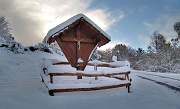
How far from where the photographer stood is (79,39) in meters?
9.20

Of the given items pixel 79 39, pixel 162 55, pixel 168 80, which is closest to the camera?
pixel 79 39

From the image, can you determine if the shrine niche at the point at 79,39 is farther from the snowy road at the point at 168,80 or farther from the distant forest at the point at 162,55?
the distant forest at the point at 162,55

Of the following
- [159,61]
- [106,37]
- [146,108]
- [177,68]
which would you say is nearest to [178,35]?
[177,68]

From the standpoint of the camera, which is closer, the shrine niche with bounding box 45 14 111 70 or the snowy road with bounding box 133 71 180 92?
the shrine niche with bounding box 45 14 111 70

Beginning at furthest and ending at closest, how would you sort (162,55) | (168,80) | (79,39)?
(162,55), (168,80), (79,39)

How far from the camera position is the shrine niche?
870 centimetres

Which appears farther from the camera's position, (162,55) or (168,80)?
(162,55)

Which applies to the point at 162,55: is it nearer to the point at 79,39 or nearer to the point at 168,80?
the point at 168,80

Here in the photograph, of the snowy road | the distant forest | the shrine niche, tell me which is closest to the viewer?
the shrine niche

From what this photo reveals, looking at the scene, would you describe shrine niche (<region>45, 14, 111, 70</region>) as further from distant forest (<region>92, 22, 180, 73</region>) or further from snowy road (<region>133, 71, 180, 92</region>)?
distant forest (<region>92, 22, 180, 73</region>)

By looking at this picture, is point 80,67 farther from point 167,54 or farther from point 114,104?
point 167,54

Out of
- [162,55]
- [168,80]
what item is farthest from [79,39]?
[162,55]

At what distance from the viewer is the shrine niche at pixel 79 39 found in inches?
342

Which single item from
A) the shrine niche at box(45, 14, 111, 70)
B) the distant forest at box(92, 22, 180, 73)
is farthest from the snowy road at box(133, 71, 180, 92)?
the distant forest at box(92, 22, 180, 73)
